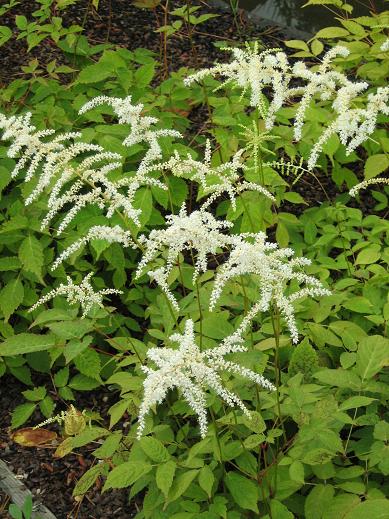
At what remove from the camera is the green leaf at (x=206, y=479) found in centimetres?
235

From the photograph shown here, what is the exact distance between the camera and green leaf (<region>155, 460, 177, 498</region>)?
2315 millimetres

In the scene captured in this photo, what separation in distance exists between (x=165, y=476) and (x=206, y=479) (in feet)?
0.45

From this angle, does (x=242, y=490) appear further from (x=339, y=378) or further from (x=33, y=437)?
(x=33, y=437)

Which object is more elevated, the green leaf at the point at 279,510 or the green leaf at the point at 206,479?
the green leaf at the point at 206,479

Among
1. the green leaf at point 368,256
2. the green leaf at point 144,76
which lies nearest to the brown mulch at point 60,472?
the green leaf at point 368,256

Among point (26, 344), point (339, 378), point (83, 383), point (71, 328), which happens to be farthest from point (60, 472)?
point (339, 378)

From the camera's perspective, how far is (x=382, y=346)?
2.70 meters

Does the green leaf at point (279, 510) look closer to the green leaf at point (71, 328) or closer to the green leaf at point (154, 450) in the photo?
the green leaf at point (154, 450)

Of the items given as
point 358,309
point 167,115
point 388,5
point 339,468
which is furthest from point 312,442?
point 388,5

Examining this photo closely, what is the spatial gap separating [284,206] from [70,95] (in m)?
1.57

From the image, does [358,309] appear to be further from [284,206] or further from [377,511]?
[284,206]

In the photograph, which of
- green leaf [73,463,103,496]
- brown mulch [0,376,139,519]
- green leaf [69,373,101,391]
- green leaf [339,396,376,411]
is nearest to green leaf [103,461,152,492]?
green leaf [73,463,103,496]

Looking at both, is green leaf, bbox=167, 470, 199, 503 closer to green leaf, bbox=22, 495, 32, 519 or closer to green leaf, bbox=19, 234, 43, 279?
green leaf, bbox=22, 495, 32, 519

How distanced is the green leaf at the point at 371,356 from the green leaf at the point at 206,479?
2.18 ft
